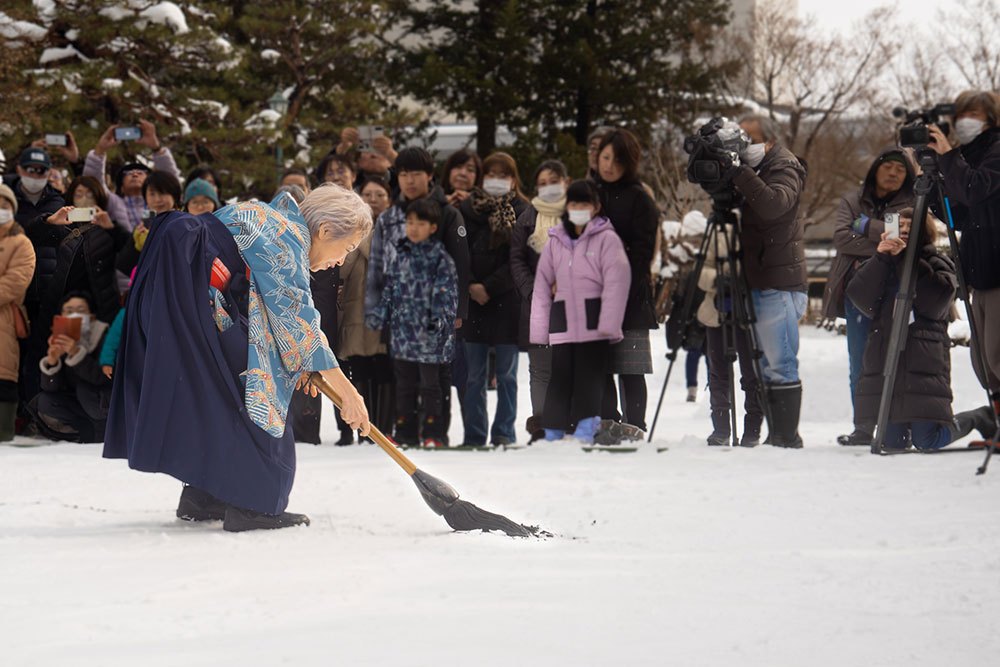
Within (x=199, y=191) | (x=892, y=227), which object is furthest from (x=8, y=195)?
(x=892, y=227)

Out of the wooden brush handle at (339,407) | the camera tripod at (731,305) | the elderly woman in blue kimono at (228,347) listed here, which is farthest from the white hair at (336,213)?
the camera tripod at (731,305)

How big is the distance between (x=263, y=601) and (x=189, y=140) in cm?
1466

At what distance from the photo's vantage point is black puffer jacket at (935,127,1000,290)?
5.64 m

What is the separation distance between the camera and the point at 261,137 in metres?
17.3

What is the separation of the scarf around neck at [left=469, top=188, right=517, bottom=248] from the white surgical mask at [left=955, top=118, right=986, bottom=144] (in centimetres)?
273

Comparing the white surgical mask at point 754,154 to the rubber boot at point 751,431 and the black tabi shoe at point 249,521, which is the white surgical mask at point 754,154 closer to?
the rubber boot at point 751,431

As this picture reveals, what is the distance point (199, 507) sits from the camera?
4.46m

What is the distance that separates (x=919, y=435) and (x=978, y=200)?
1.35 meters

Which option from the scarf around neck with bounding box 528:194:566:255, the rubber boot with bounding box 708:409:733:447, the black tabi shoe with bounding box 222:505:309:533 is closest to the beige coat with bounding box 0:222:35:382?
the scarf around neck with bounding box 528:194:566:255

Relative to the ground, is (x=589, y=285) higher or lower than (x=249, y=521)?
higher

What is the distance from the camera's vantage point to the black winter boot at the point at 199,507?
14.6 feet

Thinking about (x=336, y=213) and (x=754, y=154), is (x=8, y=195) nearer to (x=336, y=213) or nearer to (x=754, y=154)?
(x=336, y=213)

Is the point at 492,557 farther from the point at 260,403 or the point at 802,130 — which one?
the point at 802,130

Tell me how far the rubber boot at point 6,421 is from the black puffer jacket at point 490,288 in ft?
9.49
